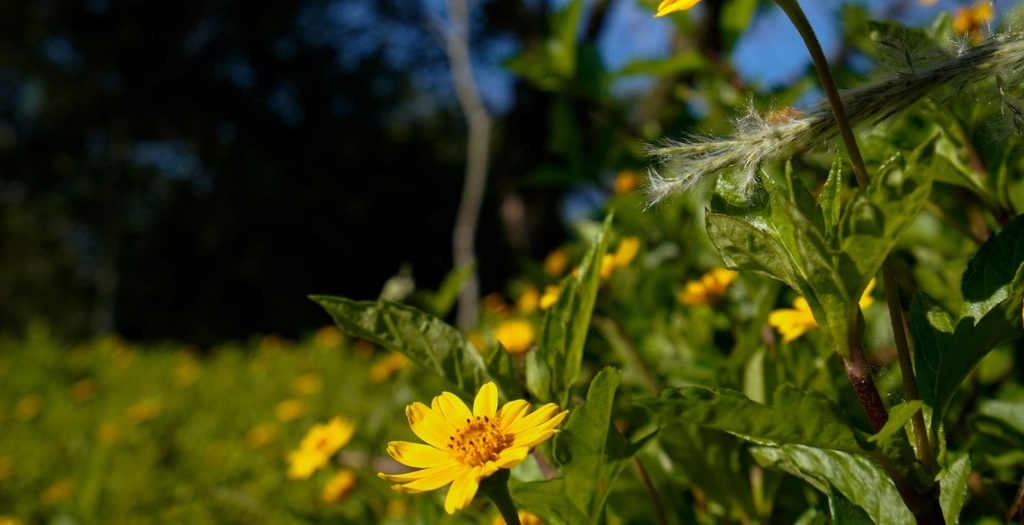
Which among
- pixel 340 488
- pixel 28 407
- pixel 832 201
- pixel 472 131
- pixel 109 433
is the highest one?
pixel 472 131

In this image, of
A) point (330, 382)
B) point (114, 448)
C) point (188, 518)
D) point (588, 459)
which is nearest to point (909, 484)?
point (588, 459)

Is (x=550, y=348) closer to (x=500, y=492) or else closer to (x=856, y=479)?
(x=500, y=492)

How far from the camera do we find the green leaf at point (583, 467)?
0.68 metres

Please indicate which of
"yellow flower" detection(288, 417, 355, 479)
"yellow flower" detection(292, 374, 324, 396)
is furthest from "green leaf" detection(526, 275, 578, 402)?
"yellow flower" detection(292, 374, 324, 396)

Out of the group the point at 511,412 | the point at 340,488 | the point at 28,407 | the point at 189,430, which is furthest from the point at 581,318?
the point at 28,407

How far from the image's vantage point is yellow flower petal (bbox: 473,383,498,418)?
0.77 metres

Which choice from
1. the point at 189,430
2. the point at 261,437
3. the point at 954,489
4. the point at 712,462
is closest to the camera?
the point at 954,489

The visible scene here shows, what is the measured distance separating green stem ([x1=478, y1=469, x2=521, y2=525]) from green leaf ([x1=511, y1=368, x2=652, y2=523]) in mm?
10

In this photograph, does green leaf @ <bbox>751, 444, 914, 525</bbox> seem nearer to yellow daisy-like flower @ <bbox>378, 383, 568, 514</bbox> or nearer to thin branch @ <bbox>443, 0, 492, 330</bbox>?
yellow daisy-like flower @ <bbox>378, 383, 568, 514</bbox>

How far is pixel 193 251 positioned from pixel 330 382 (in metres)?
11.3

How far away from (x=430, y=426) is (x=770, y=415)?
35cm

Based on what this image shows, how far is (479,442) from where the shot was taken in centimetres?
75

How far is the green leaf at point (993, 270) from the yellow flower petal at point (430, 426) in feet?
1.49

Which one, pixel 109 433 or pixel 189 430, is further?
pixel 189 430
